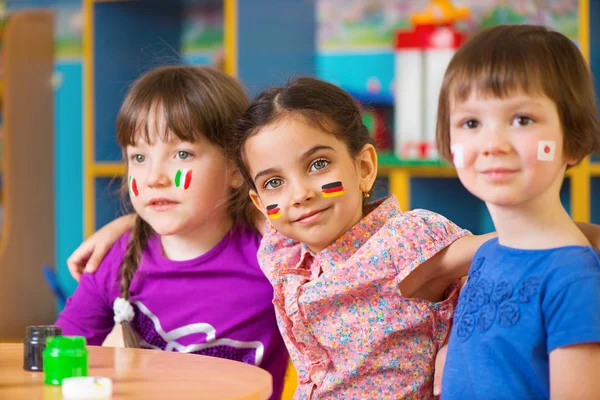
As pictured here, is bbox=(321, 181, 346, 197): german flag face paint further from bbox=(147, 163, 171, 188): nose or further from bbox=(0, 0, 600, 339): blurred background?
bbox=(0, 0, 600, 339): blurred background

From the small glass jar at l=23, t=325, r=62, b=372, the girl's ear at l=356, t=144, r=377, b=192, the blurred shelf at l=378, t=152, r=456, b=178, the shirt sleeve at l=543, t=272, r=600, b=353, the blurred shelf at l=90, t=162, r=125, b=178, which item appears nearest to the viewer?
the shirt sleeve at l=543, t=272, r=600, b=353

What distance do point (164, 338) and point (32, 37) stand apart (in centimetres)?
215

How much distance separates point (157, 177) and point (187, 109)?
0.14 meters

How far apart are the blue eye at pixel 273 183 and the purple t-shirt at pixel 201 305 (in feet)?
1.02

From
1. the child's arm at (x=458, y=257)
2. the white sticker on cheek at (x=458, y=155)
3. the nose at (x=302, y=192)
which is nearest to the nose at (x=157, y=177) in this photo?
the nose at (x=302, y=192)

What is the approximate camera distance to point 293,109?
141 cm

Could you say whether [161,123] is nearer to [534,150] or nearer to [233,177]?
[233,177]

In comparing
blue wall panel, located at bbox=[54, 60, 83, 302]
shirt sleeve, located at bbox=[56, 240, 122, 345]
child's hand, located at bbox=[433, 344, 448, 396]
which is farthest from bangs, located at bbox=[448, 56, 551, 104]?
blue wall panel, located at bbox=[54, 60, 83, 302]

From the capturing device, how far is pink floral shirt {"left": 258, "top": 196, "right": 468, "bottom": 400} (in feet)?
4.38

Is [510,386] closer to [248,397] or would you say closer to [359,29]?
[248,397]

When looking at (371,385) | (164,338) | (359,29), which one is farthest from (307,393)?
(359,29)

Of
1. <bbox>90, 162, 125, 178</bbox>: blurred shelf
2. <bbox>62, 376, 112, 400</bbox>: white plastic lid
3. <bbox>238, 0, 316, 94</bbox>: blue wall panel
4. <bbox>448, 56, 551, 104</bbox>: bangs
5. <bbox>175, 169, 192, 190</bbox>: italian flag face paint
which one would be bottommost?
<bbox>62, 376, 112, 400</bbox>: white plastic lid

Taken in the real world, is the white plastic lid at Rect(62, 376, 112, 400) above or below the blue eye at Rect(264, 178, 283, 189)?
below

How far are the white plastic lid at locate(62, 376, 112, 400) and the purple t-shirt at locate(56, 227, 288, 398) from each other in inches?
23.8
